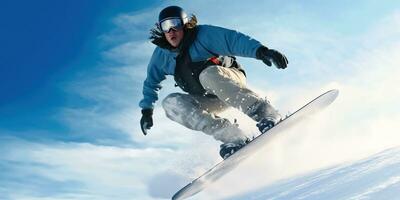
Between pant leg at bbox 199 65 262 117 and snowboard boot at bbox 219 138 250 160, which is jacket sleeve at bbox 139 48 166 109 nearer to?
pant leg at bbox 199 65 262 117

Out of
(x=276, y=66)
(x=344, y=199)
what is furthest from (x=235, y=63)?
(x=344, y=199)

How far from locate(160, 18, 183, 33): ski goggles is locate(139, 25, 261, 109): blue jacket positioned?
13.1 inches

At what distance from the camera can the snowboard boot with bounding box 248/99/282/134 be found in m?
6.19

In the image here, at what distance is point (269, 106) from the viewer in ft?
21.1

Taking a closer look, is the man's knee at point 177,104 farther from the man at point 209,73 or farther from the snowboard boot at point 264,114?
the snowboard boot at point 264,114

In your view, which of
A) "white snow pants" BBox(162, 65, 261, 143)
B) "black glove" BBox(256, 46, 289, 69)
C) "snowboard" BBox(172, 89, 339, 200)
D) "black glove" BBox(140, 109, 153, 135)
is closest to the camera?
"black glove" BBox(256, 46, 289, 69)

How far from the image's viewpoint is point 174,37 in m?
7.01

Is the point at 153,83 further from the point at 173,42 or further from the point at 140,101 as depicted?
the point at 173,42

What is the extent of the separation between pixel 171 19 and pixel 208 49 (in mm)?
699

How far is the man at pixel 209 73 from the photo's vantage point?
21.0ft

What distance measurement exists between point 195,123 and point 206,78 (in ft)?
2.34

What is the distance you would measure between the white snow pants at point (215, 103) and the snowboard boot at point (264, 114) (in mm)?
78

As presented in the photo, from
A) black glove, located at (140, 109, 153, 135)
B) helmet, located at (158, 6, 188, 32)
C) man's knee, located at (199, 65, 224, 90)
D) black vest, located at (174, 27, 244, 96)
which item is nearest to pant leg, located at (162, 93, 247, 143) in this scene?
black vest, located at (174, 27, 244, 96)

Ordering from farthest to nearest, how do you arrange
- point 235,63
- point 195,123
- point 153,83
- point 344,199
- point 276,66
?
1. point 153,83
2. point 235,63
3. point 195,123
4. point 276,66
5. point 344,199
